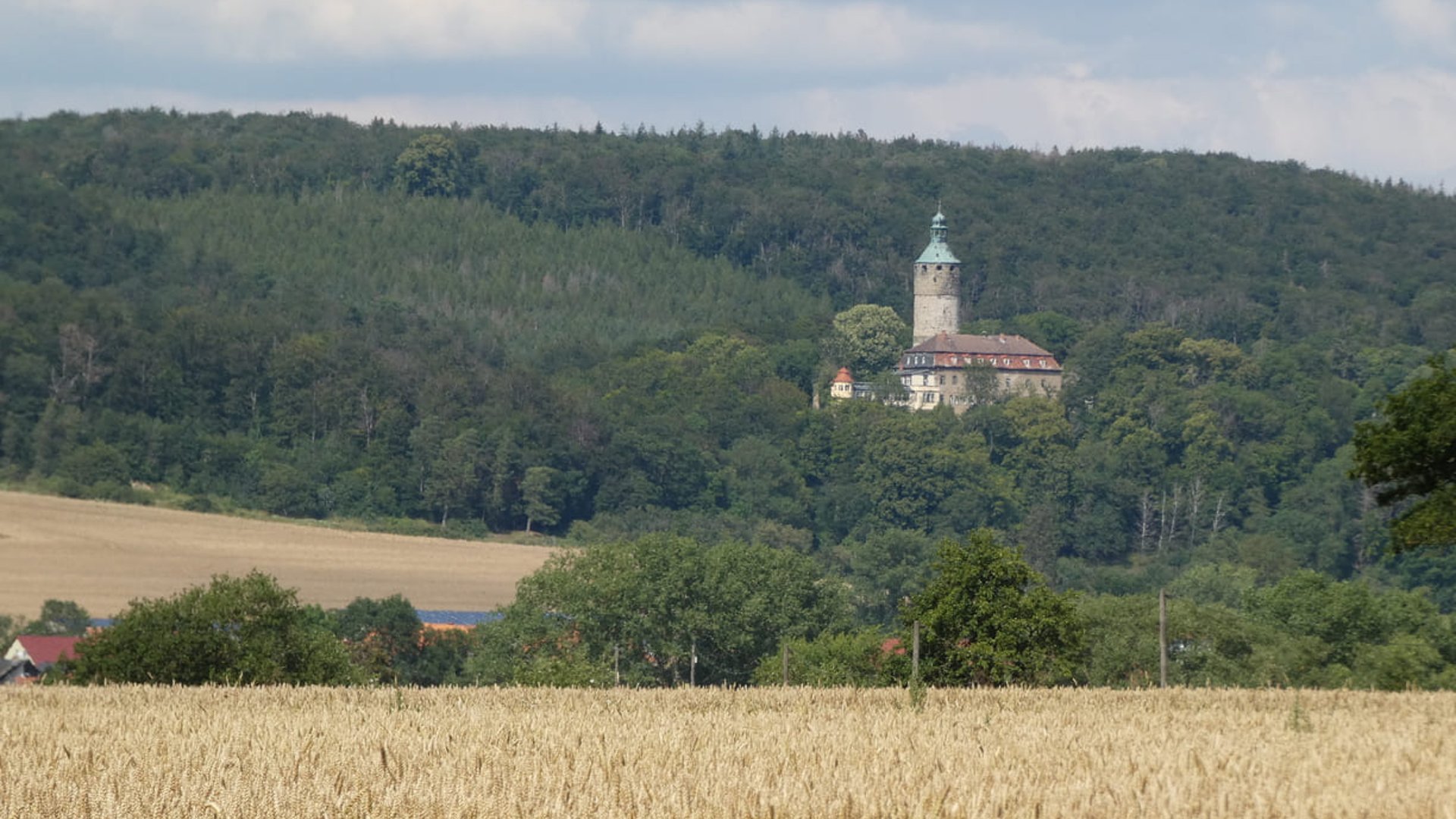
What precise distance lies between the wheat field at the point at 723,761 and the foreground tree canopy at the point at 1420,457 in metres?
11.8

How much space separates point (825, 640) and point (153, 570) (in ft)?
231

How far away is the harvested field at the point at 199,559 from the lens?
145375 millimetres

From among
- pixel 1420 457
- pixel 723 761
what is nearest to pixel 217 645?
pixel 1420 457

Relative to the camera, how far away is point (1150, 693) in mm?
36031

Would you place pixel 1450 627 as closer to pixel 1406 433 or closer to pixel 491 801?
pixel 1406 433

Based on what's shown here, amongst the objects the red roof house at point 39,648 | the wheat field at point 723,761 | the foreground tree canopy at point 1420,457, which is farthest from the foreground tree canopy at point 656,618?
the wheat field at point 723,761

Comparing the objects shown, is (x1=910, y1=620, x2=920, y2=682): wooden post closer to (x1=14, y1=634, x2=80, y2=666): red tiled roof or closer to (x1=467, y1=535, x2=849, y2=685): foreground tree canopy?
(x1=467, y1=535, x2=849, y2=685): foreground tree canopy

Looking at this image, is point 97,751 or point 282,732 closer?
point 97,751

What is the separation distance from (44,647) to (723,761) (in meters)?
97.5

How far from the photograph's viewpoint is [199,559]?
156 m

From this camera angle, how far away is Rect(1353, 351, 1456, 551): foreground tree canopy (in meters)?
42.5

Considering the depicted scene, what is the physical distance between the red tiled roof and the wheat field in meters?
81.9

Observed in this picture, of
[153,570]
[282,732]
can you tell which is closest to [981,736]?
[282,732]

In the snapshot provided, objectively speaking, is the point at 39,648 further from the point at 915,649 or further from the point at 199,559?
the point at 915,649
